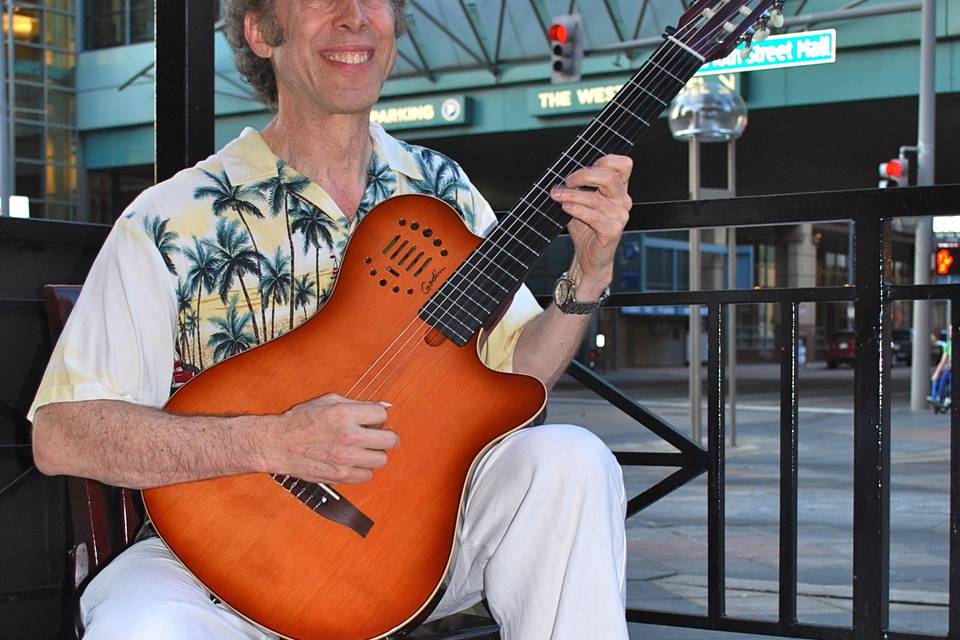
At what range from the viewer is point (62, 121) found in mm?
28719

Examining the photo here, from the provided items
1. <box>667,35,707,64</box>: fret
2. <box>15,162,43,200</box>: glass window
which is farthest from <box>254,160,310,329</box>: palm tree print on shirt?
<box>15,162,43,200</box>: glass window

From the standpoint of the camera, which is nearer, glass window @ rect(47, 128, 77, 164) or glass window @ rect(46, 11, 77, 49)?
glass window @ rect(47, 128, 77, 164)

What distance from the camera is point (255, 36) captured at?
7.50 feet

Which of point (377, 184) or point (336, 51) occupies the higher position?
point (336, 51)

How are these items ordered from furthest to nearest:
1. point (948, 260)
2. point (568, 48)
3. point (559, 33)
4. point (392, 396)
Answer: point (568, 48)
point (559, 33)
point (948, 260)
point (392, 396)

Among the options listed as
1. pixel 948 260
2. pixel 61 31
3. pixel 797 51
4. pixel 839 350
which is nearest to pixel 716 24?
pixel 797 51

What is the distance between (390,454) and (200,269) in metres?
0.53

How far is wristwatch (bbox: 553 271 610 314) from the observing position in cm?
207

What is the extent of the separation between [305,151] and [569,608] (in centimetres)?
105


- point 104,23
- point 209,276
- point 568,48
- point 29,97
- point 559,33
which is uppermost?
point 104,23

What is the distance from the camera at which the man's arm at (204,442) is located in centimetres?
166

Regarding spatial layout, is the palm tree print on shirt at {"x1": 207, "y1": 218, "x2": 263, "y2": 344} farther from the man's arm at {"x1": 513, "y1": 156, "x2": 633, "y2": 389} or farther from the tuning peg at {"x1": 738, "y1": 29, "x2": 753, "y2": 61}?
the tuning peg at {"x1": 738, "y1": 29, "x2": 753, "y2": 61}

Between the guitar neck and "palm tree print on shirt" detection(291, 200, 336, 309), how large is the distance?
0.32 meters

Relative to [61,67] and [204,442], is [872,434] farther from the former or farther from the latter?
[61,67]
